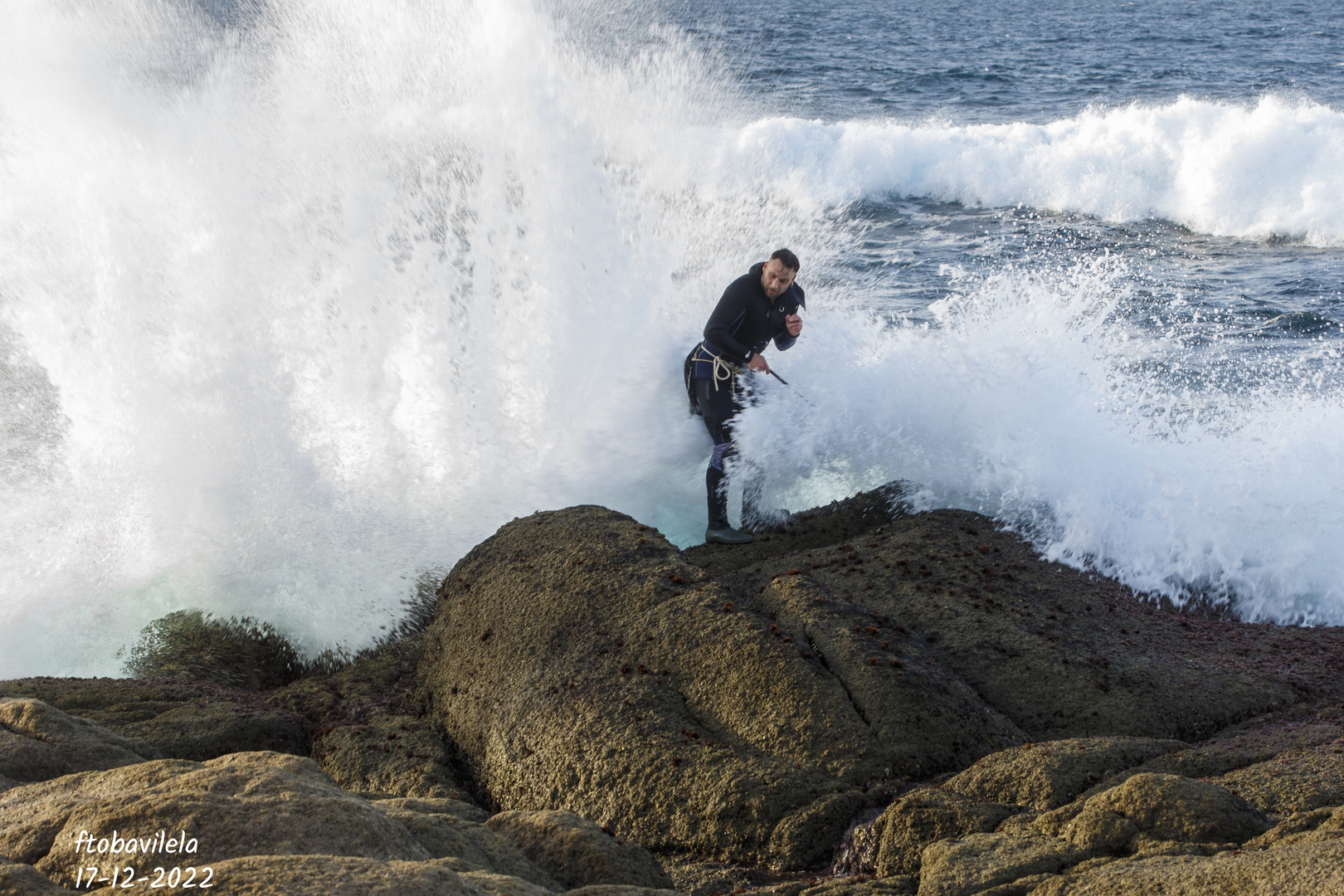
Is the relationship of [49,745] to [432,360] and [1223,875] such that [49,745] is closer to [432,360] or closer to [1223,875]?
[1223,875]

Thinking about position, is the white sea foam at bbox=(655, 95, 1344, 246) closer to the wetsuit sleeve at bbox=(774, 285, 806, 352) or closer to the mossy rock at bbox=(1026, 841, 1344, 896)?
the wetsuit sleeve at bbox=(774, 285, 806, 352)

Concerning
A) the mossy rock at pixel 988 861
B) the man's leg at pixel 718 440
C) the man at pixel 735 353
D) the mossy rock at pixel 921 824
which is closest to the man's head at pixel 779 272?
the man at pixel 735 353

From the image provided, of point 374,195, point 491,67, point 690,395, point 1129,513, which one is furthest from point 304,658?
point 491,67

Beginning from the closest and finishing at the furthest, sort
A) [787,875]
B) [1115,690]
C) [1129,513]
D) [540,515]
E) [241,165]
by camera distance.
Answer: [787,875] < [1115,690] < [540,515] < [1129,513] < [241,165]

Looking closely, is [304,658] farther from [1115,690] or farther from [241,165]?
[241,165]

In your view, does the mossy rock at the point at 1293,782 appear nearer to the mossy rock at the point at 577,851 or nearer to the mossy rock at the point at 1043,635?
the mossy rock at the point at 1043,635

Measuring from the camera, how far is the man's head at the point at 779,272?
594cm

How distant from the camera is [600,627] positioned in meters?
3.95

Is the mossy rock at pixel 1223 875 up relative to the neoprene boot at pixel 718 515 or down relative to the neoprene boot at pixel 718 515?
down

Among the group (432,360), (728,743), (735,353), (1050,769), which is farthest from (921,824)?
(432,360)

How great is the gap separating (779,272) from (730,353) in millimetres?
666

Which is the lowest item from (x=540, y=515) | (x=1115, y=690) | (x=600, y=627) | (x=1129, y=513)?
(x=1115, y=690)

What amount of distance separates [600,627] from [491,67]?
647 centimetres

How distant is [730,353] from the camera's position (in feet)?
20.4
